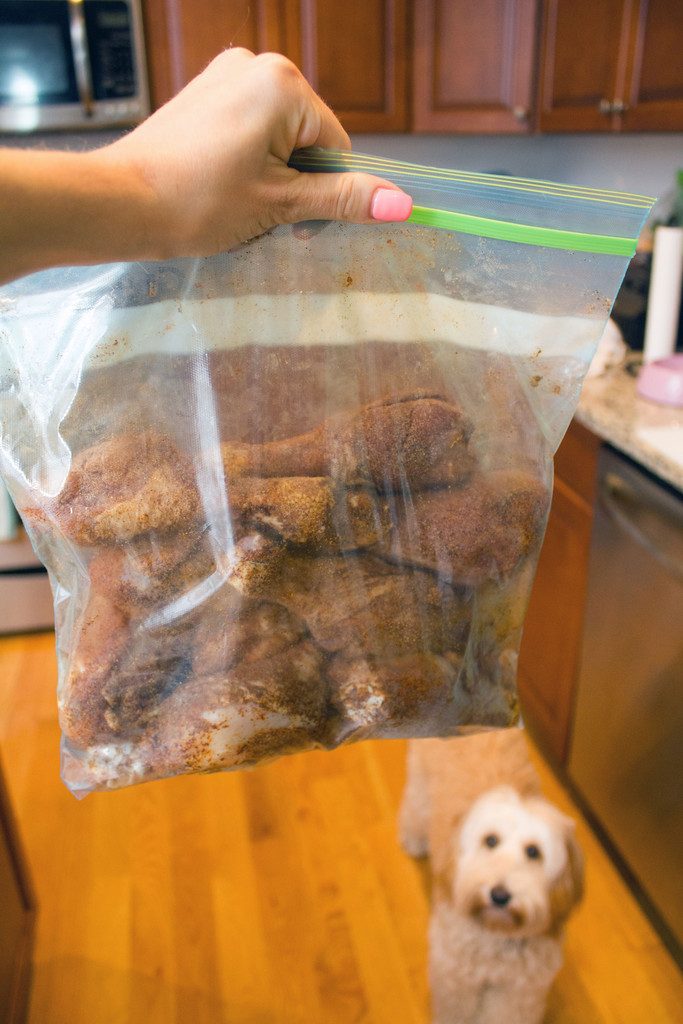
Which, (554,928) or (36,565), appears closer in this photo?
(554,928)

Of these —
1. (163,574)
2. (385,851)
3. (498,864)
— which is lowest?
(385,851)

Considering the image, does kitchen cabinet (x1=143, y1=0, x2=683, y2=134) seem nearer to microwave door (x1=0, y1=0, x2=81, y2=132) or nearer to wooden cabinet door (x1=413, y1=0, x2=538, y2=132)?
wooden cabinet door (x1=413, y1=0, x2=538, y2=132)

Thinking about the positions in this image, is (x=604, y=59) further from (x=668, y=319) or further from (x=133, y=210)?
(x=133, y=210)

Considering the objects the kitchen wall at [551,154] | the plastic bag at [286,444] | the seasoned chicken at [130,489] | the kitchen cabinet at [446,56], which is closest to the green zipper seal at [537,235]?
the plastic bag at [286,444]

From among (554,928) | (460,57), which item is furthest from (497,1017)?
(460,57)

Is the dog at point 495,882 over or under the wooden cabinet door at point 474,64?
under

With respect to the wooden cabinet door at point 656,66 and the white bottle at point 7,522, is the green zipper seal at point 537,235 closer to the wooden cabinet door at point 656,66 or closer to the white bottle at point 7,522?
the wooden cabinet door at point 656,66
